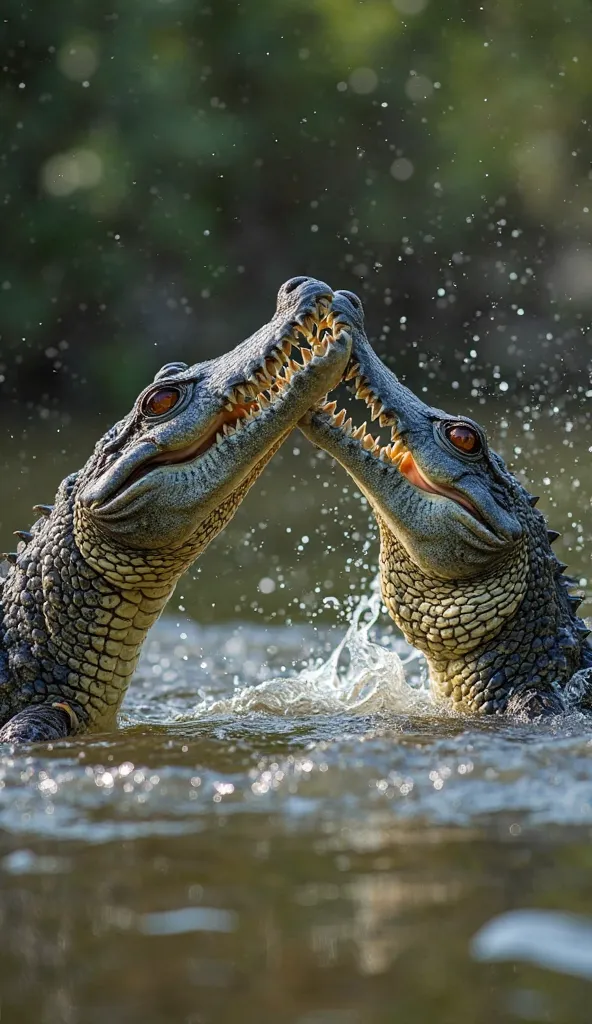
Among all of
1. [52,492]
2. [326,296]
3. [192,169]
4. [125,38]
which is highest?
[125,38]

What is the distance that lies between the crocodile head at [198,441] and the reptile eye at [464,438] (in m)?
0.50

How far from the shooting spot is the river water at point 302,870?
2553 mm

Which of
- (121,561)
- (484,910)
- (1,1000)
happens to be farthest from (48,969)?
(121,561)

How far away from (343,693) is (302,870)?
2823mm

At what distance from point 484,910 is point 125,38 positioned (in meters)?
21.9

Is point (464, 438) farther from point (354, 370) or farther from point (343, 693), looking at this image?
point (343, 693)

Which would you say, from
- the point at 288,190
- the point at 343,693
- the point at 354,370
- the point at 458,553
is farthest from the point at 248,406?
the point at 288,190

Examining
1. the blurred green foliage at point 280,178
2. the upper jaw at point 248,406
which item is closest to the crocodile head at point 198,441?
the upper jaw at point 248,406

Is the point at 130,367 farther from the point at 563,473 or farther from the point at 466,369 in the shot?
the point at 563,473

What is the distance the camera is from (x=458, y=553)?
4.89m

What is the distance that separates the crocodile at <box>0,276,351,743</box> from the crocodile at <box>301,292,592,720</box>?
22cm

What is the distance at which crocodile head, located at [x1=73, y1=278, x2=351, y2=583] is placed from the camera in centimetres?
462

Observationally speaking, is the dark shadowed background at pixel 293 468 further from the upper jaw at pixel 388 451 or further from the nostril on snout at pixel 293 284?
the nostril on snout at pixel 293 284

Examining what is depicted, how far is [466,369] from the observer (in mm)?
21156
